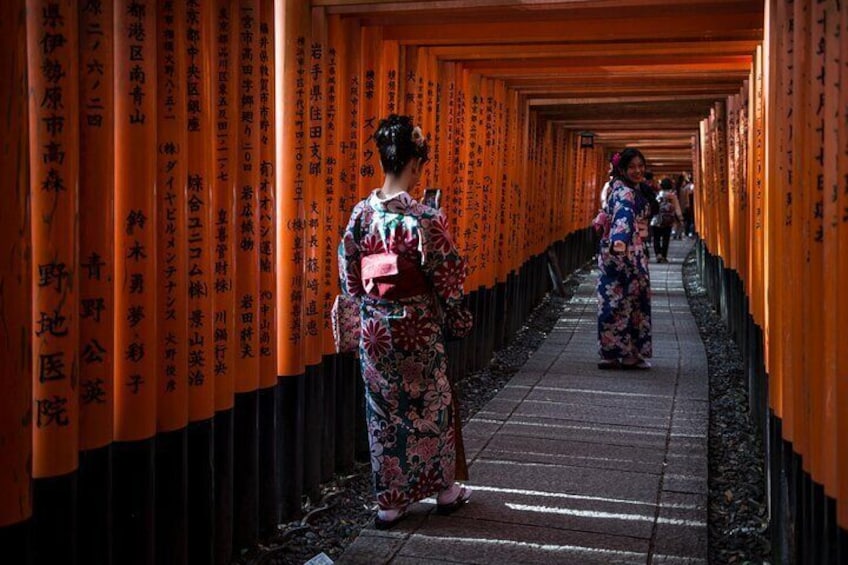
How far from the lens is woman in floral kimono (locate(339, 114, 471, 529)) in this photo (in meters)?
4.38

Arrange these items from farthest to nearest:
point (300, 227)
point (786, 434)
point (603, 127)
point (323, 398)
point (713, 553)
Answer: point (603, 127) → point (323, 398) → point (300, 227) → point (713, 553) → point (786, 434)

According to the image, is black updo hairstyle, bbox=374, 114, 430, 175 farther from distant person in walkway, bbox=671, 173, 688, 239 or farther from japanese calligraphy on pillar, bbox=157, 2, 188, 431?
distant person in walkway, bbox=671, 173, 688, 239

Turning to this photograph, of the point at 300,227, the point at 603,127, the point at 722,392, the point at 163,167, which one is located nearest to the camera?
the point at 163,167

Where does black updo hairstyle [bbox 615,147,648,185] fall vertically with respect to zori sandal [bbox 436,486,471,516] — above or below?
above

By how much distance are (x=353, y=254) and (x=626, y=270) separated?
4.51 metres

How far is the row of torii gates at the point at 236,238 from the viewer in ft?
9.40

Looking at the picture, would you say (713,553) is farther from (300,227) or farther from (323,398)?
(300,227)

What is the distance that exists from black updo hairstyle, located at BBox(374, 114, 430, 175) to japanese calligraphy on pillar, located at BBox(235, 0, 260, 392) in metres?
0.62

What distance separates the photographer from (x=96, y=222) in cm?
318

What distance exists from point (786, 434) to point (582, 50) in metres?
3.95

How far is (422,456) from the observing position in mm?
4598

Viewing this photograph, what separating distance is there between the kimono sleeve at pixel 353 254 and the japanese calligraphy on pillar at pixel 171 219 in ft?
3.26

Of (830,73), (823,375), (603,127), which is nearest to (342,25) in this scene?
(830,73)

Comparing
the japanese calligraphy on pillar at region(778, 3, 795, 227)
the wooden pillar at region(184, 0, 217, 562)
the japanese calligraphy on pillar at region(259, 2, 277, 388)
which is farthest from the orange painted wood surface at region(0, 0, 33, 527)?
the japanese calligraphy on pillar at region(778, 3, 795, 227)
